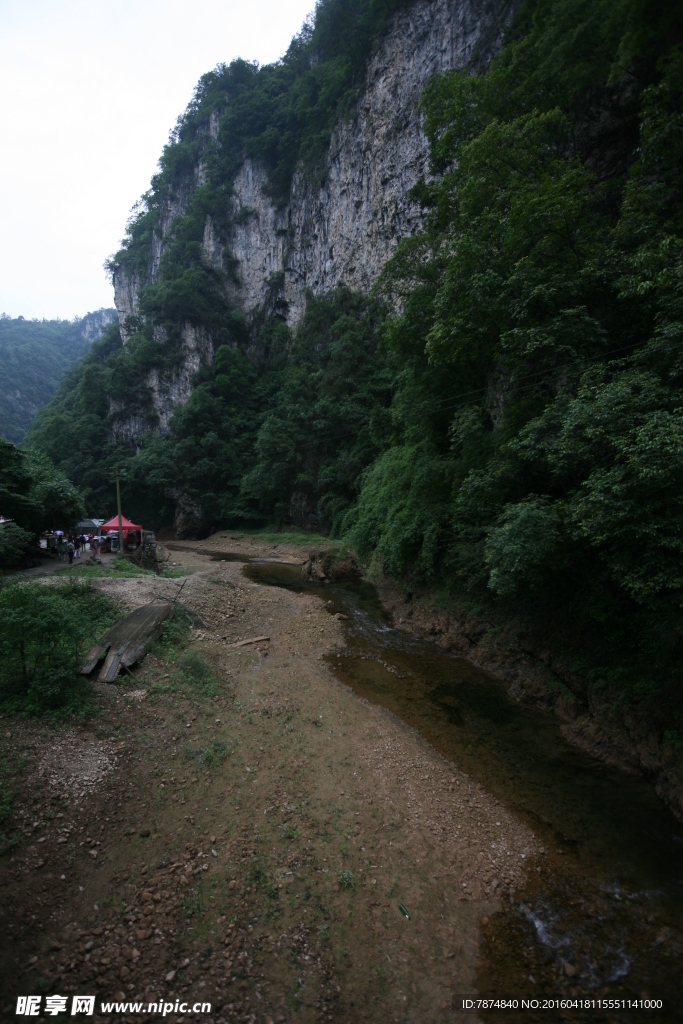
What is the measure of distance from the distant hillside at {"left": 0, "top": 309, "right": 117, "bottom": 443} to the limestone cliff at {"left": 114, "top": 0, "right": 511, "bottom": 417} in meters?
38.9

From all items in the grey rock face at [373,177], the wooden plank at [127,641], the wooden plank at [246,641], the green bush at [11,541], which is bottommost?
the wooden plank at [246,641]

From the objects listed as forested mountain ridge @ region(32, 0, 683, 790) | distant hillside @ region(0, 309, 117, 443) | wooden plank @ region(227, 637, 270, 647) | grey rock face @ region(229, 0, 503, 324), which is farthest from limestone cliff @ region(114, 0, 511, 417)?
distant hillside @ region(0, 309, 117, 443)

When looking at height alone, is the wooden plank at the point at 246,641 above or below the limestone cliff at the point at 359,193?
below

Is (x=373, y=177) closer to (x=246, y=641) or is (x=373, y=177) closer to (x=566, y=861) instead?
(x=246, y=641)

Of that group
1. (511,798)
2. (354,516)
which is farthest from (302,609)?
(354,516)

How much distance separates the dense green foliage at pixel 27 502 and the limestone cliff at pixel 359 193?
2862 cm

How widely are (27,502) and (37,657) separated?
10.7 meters

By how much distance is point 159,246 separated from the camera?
211 feet

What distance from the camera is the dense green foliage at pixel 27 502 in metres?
13.8

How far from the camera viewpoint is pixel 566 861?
213 inches

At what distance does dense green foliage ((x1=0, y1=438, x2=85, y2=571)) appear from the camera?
13781mm

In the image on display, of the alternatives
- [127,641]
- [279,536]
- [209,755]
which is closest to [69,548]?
[127,641]

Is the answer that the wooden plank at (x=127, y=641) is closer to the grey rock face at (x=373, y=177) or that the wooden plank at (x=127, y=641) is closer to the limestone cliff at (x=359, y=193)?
the grey rock face at (x=373, y=177)

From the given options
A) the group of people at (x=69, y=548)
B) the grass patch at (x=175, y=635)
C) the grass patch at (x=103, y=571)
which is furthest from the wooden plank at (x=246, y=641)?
the group of people at (x=69, y=548)
